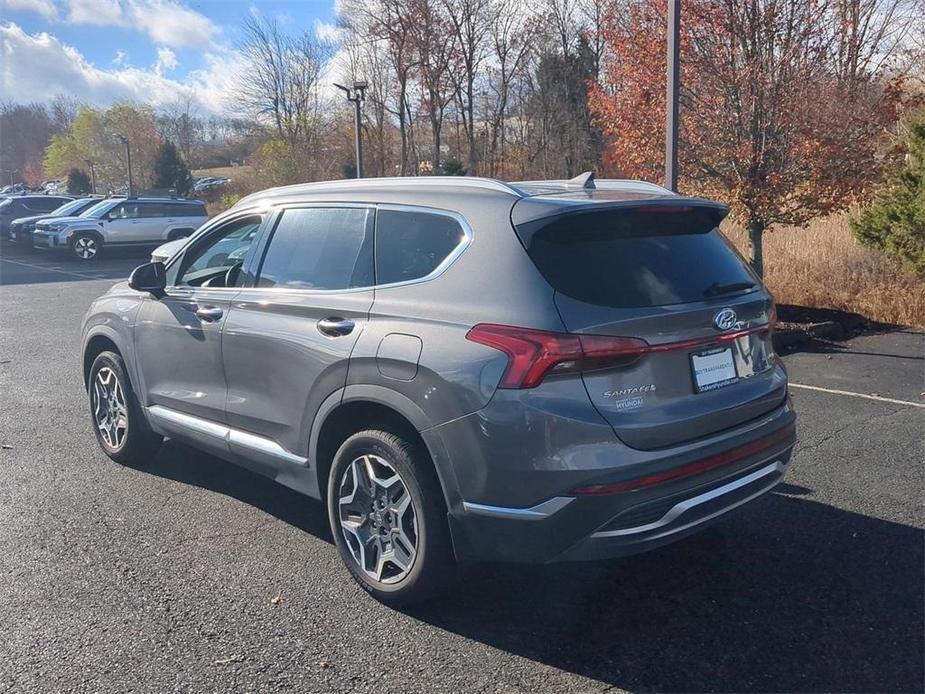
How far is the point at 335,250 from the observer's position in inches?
163

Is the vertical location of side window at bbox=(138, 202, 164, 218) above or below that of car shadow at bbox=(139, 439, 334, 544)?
above

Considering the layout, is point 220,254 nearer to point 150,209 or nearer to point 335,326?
point 335,326

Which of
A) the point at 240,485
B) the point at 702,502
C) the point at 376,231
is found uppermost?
the point at 376,231

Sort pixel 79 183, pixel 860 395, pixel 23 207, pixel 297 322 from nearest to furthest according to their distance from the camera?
pixel 297 322, pixel 860 395, pixel 23 207, pixel 79 183

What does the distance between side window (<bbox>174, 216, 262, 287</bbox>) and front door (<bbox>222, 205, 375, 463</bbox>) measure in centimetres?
25

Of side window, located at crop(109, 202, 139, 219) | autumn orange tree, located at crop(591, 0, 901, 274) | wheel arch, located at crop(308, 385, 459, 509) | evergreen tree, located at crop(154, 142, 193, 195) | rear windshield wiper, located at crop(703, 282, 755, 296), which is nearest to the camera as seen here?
wheel arch, located at crop(308, 385, 459, 509)

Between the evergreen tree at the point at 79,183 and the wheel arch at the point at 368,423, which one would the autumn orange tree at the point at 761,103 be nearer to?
the wheel arch at the point at 368,423

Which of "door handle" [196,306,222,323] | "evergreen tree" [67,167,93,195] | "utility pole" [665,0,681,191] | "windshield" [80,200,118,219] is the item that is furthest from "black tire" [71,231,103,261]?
"evergreen tree" [67,167,93,195]

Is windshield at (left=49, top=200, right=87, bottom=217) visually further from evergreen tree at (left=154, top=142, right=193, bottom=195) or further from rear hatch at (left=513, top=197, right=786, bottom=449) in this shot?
rear hatch at (left=513, top=197, right=786, bottom=449)

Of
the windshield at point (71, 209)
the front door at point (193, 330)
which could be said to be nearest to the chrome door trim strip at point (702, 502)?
the front door at point (193, 330)

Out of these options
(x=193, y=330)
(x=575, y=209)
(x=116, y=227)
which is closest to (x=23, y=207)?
(x=116, y=227)

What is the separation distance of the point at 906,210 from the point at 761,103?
9.77 ft

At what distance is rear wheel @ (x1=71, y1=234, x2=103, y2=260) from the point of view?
75.8ft

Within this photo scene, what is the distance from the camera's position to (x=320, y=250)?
4.24 metres
